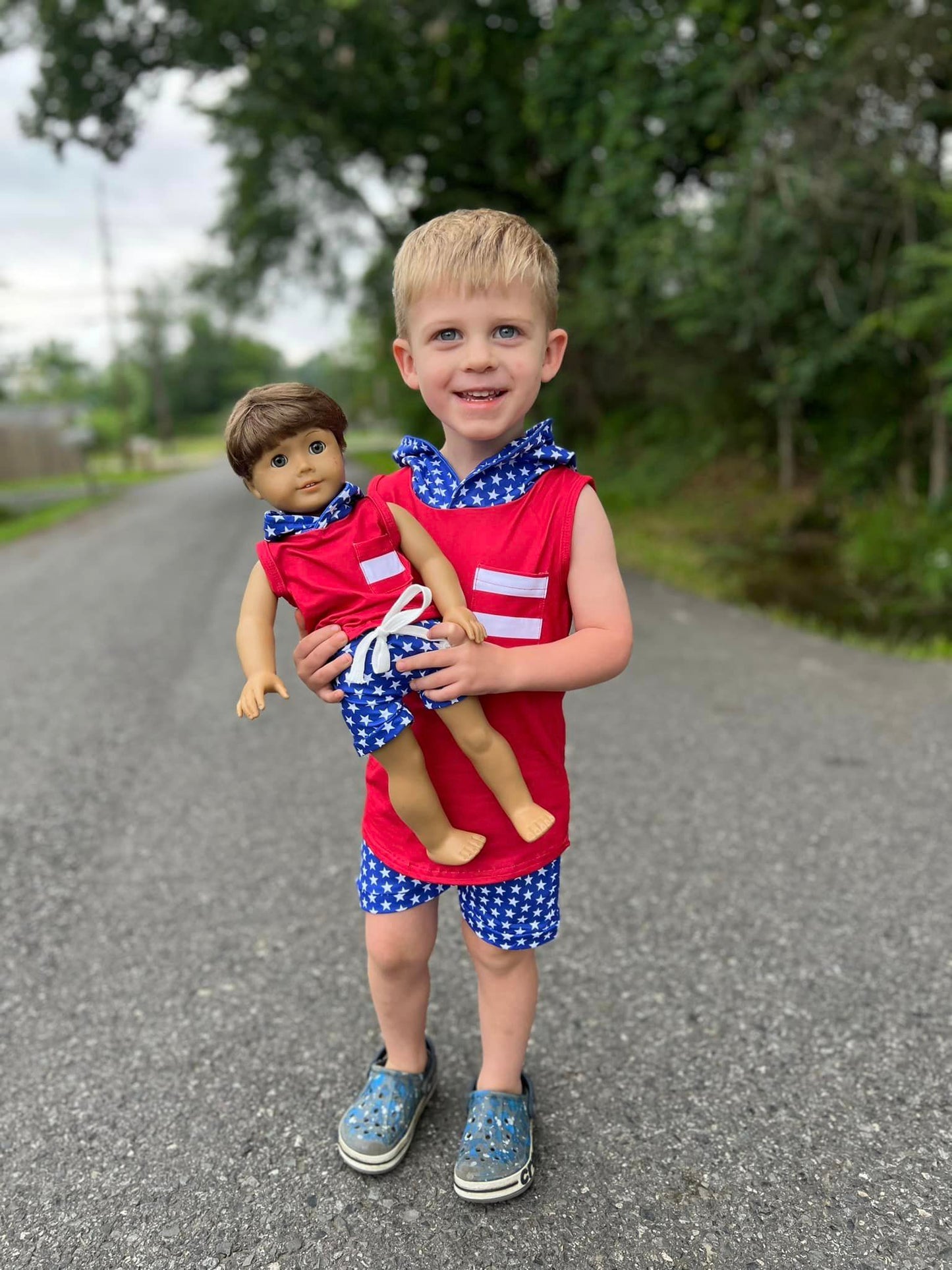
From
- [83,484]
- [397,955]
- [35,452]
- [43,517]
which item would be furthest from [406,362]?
[35,452]

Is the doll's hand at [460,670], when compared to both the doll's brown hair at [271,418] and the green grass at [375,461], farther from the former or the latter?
the green grass at [375,461]

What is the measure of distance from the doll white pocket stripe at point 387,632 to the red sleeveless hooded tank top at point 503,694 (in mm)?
145

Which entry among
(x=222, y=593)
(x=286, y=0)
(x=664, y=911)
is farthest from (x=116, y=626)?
(x=286, y=0)

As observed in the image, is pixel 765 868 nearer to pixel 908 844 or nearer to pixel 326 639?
pixel 908 844

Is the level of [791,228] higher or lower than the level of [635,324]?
higher

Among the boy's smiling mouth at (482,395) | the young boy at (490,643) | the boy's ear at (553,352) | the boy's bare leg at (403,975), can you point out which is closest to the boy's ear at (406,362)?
the young boy at (490,643)

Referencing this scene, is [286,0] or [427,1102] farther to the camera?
[286,0]

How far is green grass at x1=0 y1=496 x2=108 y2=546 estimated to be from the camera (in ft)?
48.2

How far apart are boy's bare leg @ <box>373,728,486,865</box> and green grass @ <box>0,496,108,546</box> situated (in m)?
13.4

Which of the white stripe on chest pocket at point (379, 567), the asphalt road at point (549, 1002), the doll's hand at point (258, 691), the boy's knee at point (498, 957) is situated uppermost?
the white stripe on chest pocket at point (379, 567)

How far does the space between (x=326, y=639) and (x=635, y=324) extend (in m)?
9.41

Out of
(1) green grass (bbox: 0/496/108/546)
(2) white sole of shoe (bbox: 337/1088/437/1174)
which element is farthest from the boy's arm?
(1) green grass (bbox: 0/496/108/546)

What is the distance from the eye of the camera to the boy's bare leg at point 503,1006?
1894mm

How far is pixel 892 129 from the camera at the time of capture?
24.9 ft
